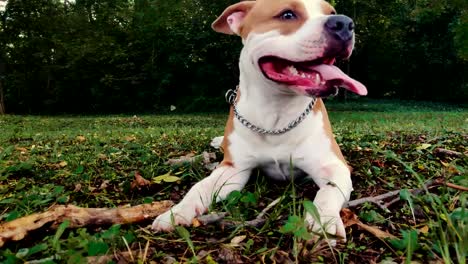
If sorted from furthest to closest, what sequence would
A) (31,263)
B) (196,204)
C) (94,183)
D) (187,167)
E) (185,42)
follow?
(185,42)
(187,167)
(94,183)
(196,204)
(31,263)

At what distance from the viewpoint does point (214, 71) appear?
24.7 m

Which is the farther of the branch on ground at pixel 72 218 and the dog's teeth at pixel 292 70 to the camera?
the dog's teeth at pixel 292 70

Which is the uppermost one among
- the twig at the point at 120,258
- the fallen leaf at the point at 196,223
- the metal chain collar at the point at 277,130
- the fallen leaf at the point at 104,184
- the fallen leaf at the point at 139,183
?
the metal chain collar at the point at 277,130

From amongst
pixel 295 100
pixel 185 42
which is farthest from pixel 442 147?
pixel 185 42

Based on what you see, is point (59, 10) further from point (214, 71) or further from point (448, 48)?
point (448, 48)

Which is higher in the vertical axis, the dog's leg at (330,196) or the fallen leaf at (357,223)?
the dog's leg at (330,196)

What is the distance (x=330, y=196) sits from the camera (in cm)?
226

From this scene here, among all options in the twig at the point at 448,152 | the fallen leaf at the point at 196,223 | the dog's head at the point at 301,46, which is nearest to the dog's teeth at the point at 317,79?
the dog's head at the point at 301,46

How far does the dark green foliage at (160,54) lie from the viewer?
23.6m

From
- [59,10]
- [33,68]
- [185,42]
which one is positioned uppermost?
[59,10]

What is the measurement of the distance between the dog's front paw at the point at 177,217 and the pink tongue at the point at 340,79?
1020 mm

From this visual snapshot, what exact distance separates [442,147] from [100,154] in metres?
3.21

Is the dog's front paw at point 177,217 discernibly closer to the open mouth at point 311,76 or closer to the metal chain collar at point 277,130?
the metal chain collar at point 277,130

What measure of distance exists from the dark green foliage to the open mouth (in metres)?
19.0
